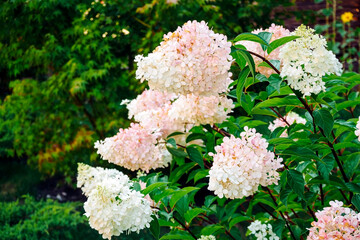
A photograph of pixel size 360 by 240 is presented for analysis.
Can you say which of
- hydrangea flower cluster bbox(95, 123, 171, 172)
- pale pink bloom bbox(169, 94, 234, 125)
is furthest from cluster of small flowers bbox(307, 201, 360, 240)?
hydrangea flower cluster bbox(95, 123, 171, 172)

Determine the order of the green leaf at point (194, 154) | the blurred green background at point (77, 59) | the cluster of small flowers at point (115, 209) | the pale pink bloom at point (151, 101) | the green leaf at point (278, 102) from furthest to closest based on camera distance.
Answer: the blurred green background at point (77, 59)
the pale pink bloom at point (151, 101)
the green leaf at point (194, 154)
the green leaf at point (278, 102)
the cluster of small flowers at point (115, 209)

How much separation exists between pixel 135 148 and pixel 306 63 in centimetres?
75

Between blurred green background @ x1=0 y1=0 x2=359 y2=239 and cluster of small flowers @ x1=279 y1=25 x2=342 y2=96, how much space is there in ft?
9.88

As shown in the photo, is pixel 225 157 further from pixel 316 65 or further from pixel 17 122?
pixel 17 122

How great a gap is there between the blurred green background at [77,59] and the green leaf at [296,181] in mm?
2941

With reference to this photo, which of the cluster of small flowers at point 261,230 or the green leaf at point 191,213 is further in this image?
the cluster of small flowers at point 261,230

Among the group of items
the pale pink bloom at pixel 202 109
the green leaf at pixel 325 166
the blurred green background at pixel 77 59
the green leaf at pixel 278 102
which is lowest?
the blurred green background at pixel 77 59

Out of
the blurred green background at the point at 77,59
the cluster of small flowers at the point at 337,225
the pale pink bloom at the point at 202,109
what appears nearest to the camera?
the cluster of small flowers at the point at 337,225

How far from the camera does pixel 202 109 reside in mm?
1577

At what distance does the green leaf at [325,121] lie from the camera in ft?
4.47

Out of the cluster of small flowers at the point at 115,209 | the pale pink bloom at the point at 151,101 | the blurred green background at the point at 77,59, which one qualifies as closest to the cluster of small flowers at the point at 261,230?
the cluster of small flowers at the point at 115,209

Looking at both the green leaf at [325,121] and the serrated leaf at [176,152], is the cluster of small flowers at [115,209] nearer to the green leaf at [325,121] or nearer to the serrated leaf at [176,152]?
the serrated leaf at [176,152]

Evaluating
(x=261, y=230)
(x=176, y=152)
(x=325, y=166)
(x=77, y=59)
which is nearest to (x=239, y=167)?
(x=325, y=166)

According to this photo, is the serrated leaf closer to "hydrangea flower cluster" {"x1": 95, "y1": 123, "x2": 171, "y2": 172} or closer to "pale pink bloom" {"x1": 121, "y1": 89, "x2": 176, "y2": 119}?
"hydrangea flower cluster" {"x1": 95, "y1": 123, "x2": 171, "y2": 172}
